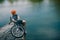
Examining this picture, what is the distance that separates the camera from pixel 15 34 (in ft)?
13.8

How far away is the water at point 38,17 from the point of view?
9053 mm

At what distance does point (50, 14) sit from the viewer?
11.8m

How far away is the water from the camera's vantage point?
9.05 m

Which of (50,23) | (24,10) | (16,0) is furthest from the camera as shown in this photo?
(16,0)

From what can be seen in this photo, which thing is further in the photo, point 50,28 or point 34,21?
point 34,21

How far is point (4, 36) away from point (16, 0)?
11406 millimetres

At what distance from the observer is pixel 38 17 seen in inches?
450

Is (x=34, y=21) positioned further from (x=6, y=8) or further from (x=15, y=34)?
(x=15, y=34)

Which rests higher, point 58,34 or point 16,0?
point 16,0

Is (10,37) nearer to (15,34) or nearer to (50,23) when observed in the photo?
(15,34)

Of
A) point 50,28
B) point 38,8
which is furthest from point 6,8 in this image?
point 50,28

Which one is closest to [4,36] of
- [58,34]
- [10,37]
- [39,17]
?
[10,37]

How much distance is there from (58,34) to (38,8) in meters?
4.00

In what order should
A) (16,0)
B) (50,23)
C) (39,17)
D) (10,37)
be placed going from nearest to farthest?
1. (10,37)
2. (50,23)
3. (39,17)
4. (16,0)
